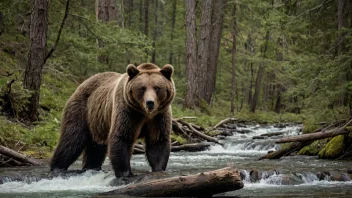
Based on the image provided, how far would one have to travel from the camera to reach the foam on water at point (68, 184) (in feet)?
23.3

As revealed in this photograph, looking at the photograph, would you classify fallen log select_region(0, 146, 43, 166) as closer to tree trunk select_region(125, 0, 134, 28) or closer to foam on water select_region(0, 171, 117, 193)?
foam on water select_region(0, 171, 117, 193)

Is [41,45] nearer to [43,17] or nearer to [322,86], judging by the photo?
[43,17]

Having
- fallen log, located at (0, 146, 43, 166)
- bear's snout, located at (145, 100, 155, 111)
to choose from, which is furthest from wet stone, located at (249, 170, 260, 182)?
fallen log, located at (0, 146, 43, 166)

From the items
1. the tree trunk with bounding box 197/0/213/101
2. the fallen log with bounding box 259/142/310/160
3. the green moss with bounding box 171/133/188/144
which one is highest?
the tree trunk with bounding box 197/0/213/101

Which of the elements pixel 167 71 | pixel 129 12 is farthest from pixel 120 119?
pixel 129 12

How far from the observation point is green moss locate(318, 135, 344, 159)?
1106 centimetres

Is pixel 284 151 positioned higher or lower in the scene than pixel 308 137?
lower

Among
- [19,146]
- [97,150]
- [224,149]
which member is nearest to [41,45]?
[19,146]

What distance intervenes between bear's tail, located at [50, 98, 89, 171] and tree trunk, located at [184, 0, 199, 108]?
13577 mm

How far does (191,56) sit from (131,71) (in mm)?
14868

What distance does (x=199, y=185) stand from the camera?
227 inches

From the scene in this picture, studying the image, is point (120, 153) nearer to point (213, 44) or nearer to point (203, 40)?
point (203, 40)

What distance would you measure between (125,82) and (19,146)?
14.2ft

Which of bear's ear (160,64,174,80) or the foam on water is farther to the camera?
the foam on water
